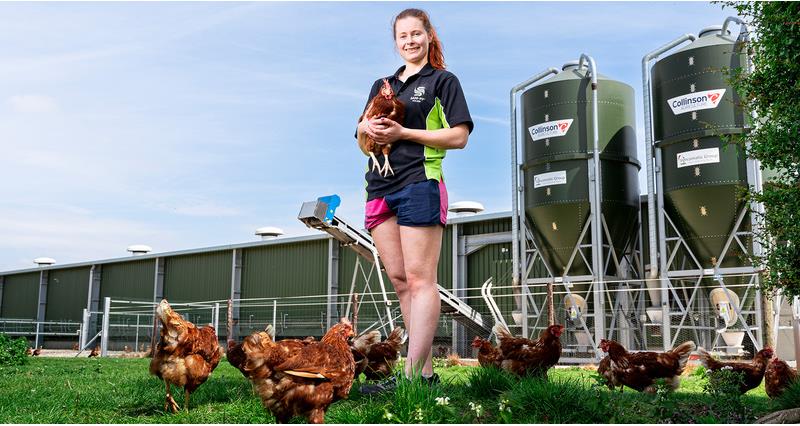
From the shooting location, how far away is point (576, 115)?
594 inches

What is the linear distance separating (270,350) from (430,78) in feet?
5.61

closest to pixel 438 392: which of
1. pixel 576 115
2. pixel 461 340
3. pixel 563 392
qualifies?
pixel 563 392

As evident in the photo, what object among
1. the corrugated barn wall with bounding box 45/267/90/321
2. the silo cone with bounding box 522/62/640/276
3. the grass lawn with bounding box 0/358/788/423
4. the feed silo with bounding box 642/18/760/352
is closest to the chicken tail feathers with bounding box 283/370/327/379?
the grass lawn with bounding box 0/358/788/423

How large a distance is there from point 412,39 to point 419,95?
346 millimetres

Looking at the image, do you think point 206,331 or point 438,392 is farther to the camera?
point 206,331

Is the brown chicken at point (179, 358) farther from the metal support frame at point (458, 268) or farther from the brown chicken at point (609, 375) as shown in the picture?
the metal support frame at point (458, 268)

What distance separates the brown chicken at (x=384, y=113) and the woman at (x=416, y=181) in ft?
0.12

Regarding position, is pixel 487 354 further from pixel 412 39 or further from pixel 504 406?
pixel 412 39

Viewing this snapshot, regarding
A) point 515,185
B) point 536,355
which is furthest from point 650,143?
point 536,355

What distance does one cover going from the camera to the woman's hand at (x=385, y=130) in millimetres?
3582

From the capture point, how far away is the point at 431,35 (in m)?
3.96

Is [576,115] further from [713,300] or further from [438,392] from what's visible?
[438,392]

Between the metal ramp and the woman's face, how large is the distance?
11555 millimetres

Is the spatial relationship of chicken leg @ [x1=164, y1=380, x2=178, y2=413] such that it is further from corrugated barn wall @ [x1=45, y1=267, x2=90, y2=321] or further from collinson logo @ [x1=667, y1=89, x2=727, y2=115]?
corrugated barn wall @ [x1=45, y1=267, x2=90, y2=321]
